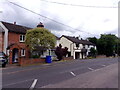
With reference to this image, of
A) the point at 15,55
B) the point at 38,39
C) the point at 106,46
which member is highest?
the point at 38,39

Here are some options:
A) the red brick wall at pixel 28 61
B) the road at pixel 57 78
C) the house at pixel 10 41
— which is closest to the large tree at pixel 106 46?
the red brick wall at pixel 28 61

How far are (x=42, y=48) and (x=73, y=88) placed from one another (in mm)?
17472

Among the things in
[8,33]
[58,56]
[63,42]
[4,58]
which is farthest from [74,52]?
[4,58]

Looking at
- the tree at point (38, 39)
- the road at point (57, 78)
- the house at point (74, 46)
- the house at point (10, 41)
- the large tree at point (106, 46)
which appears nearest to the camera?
the road at point (57, 78)

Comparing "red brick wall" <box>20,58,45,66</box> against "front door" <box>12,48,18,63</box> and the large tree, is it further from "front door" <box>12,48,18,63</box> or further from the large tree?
the large tree

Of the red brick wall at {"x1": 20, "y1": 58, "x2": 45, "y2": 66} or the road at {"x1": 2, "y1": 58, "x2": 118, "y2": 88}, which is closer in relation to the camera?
the road at {"x1": 2, "y1": 58, "x2": 118, "y2": 88}

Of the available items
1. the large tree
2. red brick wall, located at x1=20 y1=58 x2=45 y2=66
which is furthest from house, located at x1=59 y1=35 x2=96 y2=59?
red brick wall, located at x1=20 y1=58 x2=45 y2=66

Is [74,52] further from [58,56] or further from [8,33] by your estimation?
[8,33]

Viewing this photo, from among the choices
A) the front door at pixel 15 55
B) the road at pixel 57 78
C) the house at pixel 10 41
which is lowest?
the road at pixel 57 78

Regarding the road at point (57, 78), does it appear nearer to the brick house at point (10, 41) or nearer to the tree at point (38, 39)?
the tree at point (38, 39)

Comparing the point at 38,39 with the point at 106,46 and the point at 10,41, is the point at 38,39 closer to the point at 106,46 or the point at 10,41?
the point at 10,41

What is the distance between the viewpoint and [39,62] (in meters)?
25.1

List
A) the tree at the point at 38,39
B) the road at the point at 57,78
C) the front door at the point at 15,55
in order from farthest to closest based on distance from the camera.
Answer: the front door at the point at 15,55 < the tree at the point at 38,39 < the road at the point at 57,78

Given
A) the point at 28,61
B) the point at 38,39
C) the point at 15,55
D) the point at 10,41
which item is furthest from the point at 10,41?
the point at 28,61
